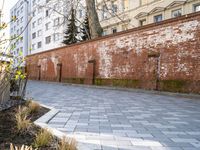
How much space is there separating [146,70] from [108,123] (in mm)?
7176

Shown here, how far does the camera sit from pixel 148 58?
1138cm

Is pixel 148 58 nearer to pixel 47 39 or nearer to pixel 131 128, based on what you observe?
pixel 131 128

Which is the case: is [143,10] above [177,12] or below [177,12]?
above

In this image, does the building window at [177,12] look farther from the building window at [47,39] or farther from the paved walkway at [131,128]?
the building window at [47,39]

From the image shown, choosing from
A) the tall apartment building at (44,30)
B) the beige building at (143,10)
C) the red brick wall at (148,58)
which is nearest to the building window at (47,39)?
the tall apartment building at (44,30)

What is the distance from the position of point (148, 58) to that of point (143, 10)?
1349 centimetres

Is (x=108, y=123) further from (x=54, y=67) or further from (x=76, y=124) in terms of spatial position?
(x=54, y=67)

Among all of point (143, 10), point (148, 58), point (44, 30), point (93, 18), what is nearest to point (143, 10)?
point (143, 10)

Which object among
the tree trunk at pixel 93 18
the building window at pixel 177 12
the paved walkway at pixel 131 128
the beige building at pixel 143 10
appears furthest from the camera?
the building window at pixel 177 12

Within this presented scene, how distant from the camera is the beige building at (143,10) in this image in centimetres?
1907

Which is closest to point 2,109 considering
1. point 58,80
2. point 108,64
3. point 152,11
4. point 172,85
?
point 172,85

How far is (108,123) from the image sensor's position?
15.5 ft

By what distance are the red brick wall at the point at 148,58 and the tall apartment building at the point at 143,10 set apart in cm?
401

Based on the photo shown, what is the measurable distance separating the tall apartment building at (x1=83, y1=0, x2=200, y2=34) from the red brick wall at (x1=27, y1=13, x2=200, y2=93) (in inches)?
158
